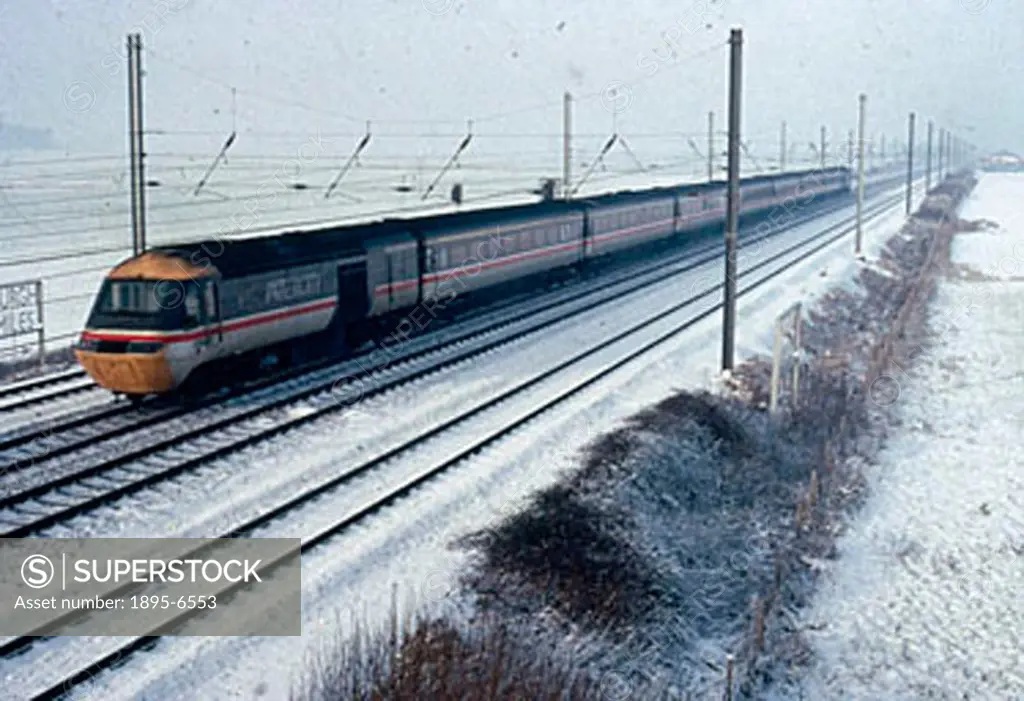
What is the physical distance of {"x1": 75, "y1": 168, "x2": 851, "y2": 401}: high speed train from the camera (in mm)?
17375

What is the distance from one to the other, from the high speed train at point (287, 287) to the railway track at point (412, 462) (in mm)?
2122

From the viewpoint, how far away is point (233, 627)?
10258 mm

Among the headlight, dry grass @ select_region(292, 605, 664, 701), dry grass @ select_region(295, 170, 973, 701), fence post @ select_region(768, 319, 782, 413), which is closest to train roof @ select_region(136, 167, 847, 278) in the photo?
the headlight

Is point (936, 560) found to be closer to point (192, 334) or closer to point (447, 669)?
point (447, 669)

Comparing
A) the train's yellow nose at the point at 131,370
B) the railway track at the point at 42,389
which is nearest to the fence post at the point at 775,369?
the train's yellow nose at the point at 131,370

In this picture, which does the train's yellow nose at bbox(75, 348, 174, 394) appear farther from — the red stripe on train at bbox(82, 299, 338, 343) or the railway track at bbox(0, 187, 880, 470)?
the railway track at bbox(0, 187, 880, 470)

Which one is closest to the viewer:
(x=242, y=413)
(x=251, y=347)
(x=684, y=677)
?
(x=684, y=677)

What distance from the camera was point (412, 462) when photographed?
1550 cm

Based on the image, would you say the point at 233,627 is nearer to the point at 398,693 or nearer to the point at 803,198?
the point at 398,693

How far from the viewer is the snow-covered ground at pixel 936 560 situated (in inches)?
488

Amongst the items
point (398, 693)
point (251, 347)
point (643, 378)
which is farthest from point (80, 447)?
point (643, 378)

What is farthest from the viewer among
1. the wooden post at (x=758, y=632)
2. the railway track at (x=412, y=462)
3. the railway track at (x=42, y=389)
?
the railway track at (x=42, y=389)

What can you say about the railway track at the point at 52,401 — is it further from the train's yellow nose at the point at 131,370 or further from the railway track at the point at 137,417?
the train's yellow nose at the point at 131,370

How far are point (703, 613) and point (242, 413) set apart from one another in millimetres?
8213
